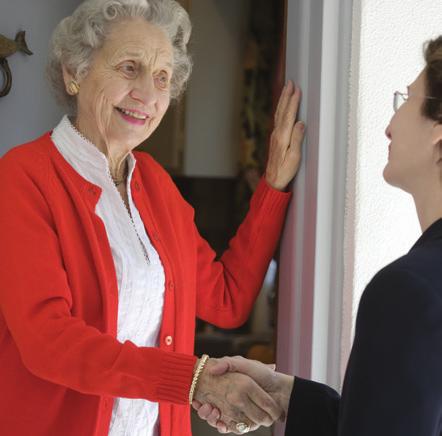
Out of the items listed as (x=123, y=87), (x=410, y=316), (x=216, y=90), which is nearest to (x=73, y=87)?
(x=123, y=87)

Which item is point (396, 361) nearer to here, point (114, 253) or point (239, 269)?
point (114, 253)

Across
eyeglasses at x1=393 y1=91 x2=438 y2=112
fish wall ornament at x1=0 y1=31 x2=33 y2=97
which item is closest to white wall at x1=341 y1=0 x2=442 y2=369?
eyeglasses at x1=393 y1=91 x2=438 y2=112

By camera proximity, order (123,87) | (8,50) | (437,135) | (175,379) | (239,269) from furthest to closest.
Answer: (8,50) → (239,269) → (123,87) → (175,379) → (437,135)

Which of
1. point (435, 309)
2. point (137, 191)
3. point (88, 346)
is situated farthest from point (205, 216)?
point (435, 309)

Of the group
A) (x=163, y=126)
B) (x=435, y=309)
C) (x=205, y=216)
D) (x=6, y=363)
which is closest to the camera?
(x=435, y=309)

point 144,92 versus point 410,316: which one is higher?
point 144,92

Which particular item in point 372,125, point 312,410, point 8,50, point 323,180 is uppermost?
point 8,50

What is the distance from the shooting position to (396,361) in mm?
941

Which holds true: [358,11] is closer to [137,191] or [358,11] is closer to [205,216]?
[137,191]

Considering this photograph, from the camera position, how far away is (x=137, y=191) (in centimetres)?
169

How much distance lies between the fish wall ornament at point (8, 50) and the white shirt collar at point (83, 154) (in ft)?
1.46

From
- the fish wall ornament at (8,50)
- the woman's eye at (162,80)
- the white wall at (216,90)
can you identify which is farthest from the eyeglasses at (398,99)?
the white wall at (216,90)

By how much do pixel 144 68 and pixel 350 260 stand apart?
2.00 feet

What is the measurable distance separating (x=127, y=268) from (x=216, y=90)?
276 cm
